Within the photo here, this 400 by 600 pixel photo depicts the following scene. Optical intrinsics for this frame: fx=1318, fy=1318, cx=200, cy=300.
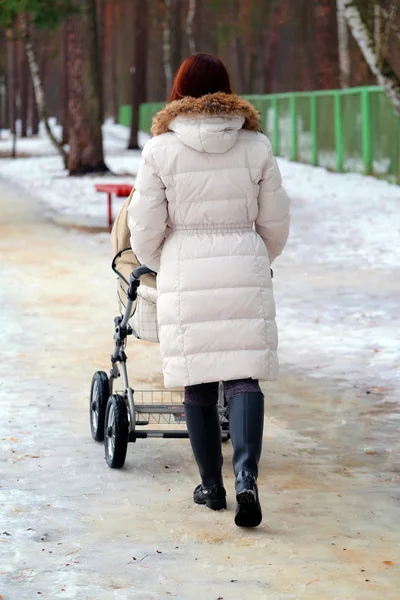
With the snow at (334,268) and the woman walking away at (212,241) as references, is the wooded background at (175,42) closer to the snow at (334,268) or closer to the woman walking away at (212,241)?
the snow at (334,268)

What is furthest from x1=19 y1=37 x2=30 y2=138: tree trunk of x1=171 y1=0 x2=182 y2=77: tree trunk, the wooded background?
x1=171 y1=0 x2=182 y2=77: tree trunk

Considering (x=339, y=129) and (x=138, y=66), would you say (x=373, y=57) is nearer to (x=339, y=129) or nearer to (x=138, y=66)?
(x=339, y=129)

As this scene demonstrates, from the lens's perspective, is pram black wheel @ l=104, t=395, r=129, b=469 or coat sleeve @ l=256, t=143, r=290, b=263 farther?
pram black wheel @ l=104, t=395, r=129, b=469

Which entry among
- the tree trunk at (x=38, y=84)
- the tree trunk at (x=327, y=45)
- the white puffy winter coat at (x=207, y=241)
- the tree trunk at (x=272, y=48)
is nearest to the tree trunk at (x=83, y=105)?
the tree trunk at (x=38, y=84)

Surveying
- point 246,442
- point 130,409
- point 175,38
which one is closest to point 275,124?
point 175,38

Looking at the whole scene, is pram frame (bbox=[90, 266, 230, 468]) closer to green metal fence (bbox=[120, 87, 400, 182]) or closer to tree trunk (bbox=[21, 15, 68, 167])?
green metal fence (bbox=[120, 87, 400, 182])

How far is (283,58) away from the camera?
8000 centimetres

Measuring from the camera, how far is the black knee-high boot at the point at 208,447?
5.36 meters

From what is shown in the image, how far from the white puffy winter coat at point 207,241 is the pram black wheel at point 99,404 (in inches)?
56.6

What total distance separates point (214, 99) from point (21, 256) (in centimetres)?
956

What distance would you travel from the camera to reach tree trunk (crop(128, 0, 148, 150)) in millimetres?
41469

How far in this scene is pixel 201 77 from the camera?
5.24 metres

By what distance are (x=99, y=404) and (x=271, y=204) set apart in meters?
1.78

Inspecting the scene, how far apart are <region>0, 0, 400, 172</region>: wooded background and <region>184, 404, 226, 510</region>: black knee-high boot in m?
10.7
